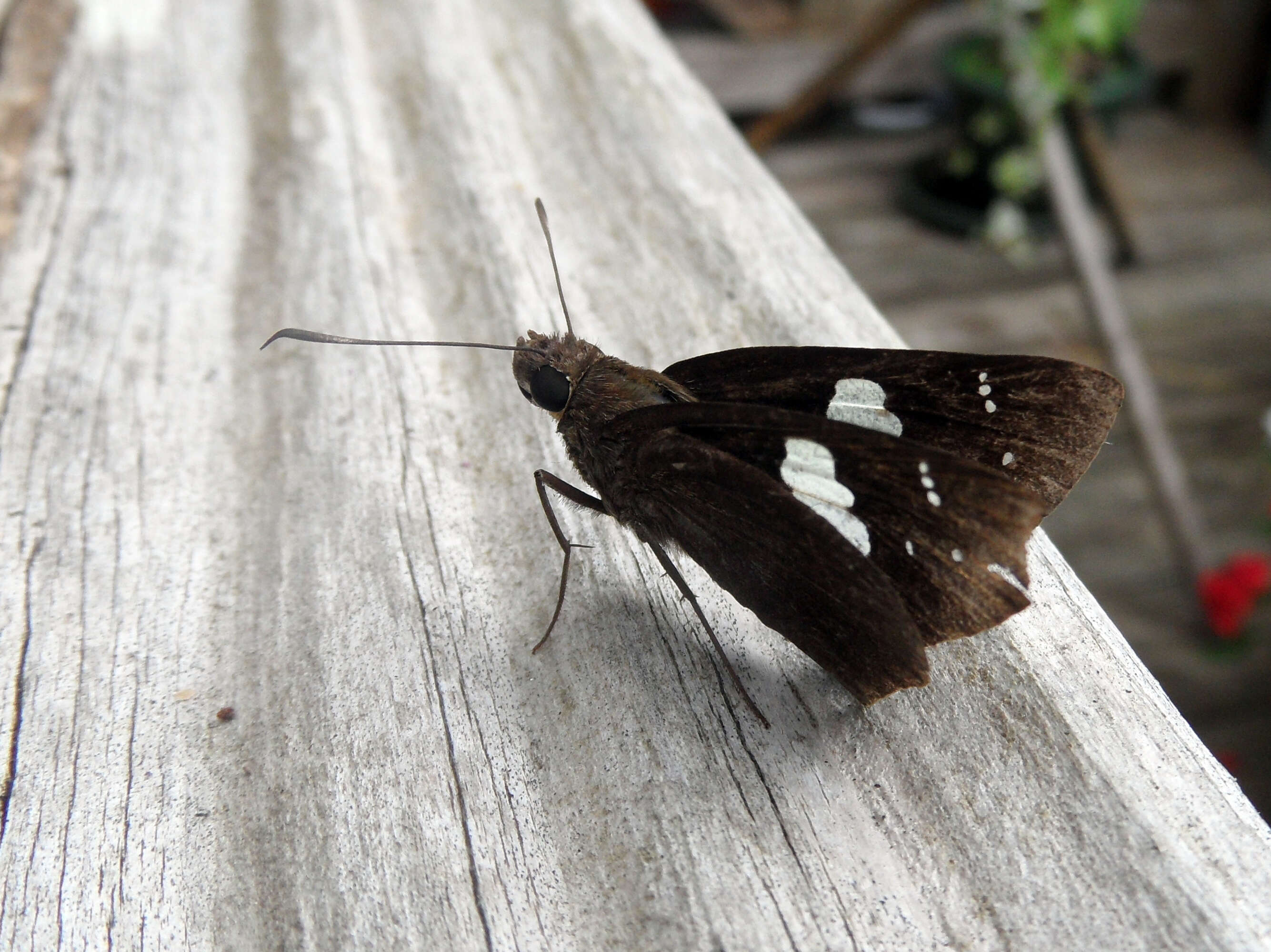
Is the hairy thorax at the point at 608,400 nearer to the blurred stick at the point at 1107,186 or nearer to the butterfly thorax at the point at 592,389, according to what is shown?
the butterfly thorax at the point at 592,389

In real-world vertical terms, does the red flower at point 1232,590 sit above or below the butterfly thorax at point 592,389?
below

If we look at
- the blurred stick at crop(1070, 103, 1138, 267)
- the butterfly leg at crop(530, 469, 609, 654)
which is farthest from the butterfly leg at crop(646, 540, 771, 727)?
the blurred stick at crop(1070, 103, 1138, 267)

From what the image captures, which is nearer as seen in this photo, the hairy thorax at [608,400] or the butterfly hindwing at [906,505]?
the butterfly hindwing at [906,505]

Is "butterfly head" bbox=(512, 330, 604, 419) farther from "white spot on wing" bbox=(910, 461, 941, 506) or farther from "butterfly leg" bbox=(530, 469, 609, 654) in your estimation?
"white spot on wing" bbox=(910, 461, 941, 506)

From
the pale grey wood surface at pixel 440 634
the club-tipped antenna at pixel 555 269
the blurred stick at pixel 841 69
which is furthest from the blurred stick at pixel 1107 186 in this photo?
the club-tipped antenna at pixel 555 269

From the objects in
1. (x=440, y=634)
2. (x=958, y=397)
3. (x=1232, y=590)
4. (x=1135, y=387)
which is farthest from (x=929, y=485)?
(x=1232, y=590)

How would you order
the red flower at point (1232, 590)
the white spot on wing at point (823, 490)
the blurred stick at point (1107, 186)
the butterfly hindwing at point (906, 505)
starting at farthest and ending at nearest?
the blurred stick at point (1107, 186) → the red flower at point (1232, 590) → the white spot on wing at point (823, 490) → the butterfly hindwing at point (906, 505)

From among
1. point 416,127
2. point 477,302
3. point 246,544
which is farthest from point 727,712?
point 416,127

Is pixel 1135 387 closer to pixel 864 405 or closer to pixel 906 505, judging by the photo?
pixel 864 405
